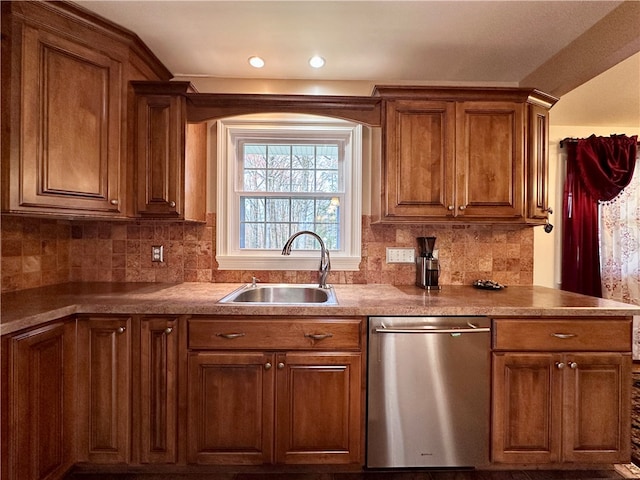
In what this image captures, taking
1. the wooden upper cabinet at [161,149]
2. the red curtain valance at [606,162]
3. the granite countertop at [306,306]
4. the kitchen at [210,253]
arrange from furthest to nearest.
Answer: the red curtain valance at [606,162], the kitchen at [210,253], the wooden upper cabinet at [161,149], the granite countertop at [306,306]

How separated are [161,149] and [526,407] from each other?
2.52 m

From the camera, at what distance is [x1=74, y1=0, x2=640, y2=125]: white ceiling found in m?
1.83

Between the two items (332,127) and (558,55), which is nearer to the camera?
(558,55)

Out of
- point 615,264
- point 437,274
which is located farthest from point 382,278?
point 615,264

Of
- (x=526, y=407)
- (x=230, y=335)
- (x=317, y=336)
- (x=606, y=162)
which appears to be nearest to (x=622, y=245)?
(x=606, y=162)

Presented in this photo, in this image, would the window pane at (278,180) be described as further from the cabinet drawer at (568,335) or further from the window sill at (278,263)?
the cabinet drawer at (568,335)

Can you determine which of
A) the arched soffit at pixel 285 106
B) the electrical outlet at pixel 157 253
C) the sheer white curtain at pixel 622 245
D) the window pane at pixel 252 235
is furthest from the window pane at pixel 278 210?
the sheer white curtain at pixel 622 245

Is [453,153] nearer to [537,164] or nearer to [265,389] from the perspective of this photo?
[537,164]

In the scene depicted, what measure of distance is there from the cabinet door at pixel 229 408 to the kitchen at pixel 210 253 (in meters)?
0.84

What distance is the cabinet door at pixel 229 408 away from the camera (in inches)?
69.3

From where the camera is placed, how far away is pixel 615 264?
3643mm

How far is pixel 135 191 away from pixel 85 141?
14.7 inches

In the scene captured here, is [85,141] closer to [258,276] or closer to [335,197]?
[258,276]

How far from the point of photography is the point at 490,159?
7.06 ft
